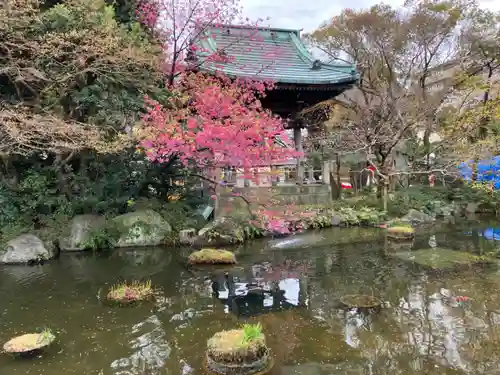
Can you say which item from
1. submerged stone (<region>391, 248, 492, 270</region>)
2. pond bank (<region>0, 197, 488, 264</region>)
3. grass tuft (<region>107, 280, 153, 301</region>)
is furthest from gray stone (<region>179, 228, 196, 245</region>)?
submerged stone (<region>391, 248, 492, 270</region>)

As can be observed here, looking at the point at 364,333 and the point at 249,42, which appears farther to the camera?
the point at 249,42

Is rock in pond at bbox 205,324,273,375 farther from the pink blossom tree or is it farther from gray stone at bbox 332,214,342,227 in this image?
gray stone at bbox 332,214,342,227

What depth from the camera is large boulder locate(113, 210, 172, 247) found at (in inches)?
507

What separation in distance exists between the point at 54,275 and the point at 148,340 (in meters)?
4.95

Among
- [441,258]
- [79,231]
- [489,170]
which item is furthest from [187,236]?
[489,170]

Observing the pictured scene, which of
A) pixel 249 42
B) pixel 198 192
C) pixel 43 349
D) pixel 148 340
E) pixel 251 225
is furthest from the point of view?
pixel 249 42

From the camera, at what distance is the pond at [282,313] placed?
18.2 feet

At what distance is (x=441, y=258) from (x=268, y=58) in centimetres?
1139

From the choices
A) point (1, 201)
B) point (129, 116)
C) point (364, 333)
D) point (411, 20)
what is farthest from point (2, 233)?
point (411, 20)

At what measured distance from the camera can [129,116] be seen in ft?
43.5

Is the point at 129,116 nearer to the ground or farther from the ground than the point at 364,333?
farther from the ground

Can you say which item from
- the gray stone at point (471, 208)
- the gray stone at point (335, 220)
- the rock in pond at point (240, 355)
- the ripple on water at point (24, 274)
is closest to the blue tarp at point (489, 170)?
the gray stone at point (471, 208)

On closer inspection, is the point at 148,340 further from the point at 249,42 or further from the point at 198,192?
the point at 249,42

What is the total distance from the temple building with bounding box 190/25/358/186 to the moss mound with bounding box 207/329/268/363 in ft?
33.0
